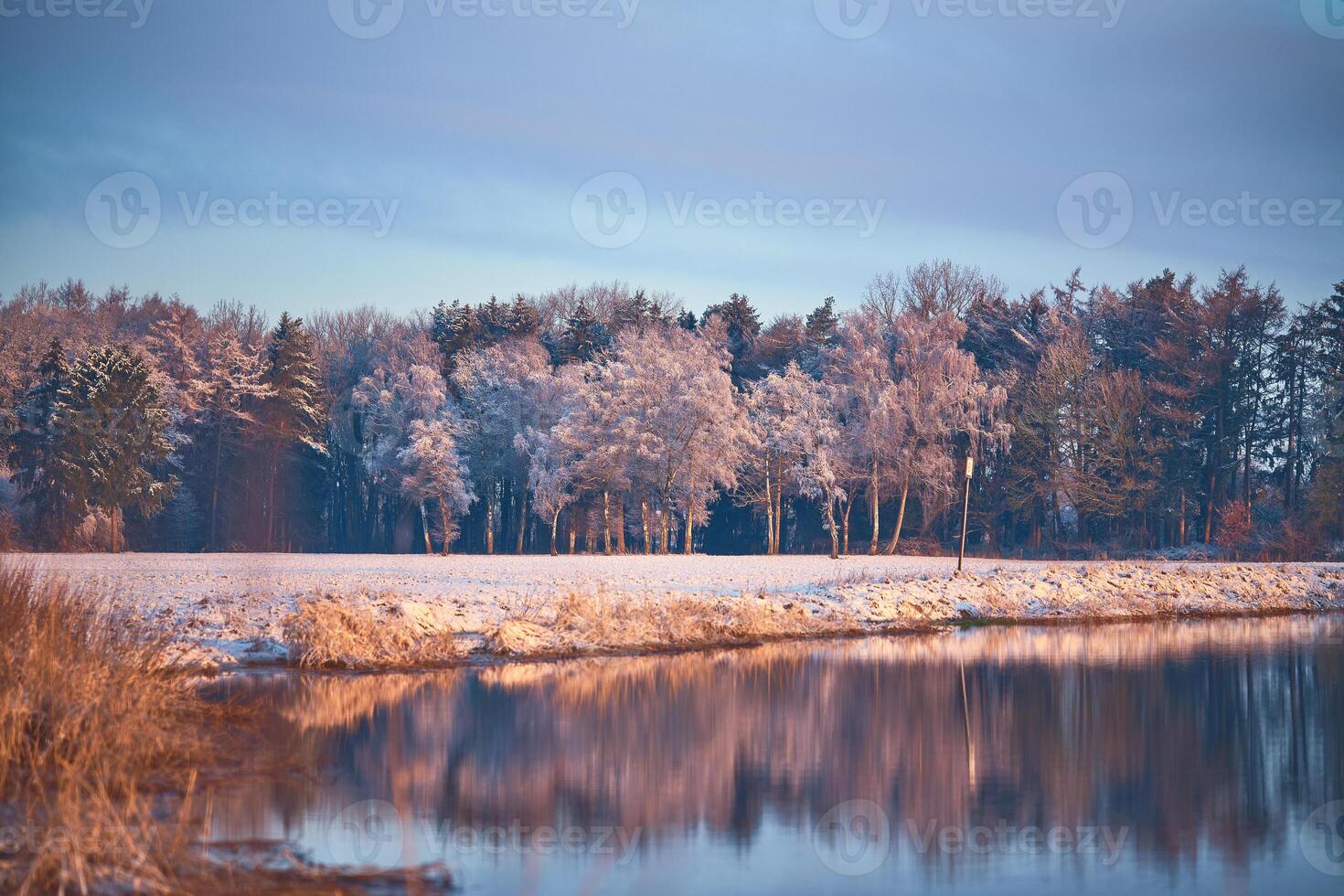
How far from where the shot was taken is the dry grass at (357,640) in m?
21.3

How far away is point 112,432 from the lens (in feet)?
233

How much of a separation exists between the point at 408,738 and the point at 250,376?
235 feet

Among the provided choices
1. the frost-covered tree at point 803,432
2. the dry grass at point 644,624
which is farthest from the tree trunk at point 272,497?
the dry grass at point 644,624

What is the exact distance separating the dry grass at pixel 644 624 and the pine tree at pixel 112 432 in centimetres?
5173

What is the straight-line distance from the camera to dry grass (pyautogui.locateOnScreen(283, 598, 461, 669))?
21297mm

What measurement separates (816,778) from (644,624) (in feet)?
39.7

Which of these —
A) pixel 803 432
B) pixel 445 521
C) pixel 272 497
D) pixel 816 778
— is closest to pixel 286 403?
pixel 272 497

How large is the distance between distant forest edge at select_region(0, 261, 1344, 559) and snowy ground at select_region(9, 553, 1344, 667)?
2125 centimetres

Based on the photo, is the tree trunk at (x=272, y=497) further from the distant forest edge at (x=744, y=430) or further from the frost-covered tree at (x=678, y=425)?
the frost-covered tree at (x=678, y=425)

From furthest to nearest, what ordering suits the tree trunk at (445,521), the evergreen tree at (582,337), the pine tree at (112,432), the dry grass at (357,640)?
1. the evergreen tree at (582,337)
2. the tree trunk at (445,521)
3. the pine tree at (112,432)
4. the dry grass at (357,640)

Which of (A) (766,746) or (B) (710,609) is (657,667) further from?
(A) (766,746)

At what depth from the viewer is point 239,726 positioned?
15008mm

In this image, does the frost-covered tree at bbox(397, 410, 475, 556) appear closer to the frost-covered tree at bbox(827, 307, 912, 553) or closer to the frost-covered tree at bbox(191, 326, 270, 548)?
the frost-covered tree at bbox(191, 326, 270, 548)

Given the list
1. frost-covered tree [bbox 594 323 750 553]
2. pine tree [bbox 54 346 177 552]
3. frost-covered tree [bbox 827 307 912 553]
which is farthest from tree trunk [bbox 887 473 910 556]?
pine tree [bbox 54 346 177 552]
